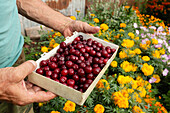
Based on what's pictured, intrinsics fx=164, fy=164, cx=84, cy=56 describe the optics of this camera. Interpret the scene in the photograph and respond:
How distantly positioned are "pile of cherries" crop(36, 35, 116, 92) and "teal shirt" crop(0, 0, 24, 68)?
0.26 meters

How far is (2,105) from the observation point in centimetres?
155

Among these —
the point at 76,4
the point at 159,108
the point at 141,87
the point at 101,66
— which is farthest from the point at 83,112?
the point at 76,4

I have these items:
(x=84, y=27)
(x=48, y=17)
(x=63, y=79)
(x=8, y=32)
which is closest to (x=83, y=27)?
(x=84, y=27)

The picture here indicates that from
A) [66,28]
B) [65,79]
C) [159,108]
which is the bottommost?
[159,108]

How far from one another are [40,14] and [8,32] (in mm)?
634

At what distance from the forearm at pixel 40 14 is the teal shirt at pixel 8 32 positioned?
0.40 meters

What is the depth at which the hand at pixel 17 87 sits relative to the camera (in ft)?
3.70

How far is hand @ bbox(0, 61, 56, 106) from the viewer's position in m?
1.13

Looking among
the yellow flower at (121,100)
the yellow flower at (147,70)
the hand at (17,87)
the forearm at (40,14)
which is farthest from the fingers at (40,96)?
the yellow flower at (147,70)

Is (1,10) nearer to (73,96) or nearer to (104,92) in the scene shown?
(73,96)

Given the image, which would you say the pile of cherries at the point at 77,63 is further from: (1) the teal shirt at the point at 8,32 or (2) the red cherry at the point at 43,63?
(1) the teal shirt at the point at 8,32

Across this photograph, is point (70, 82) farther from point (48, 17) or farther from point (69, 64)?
point (48, 17)

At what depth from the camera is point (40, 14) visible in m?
1.85

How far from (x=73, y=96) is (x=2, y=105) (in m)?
0.76
